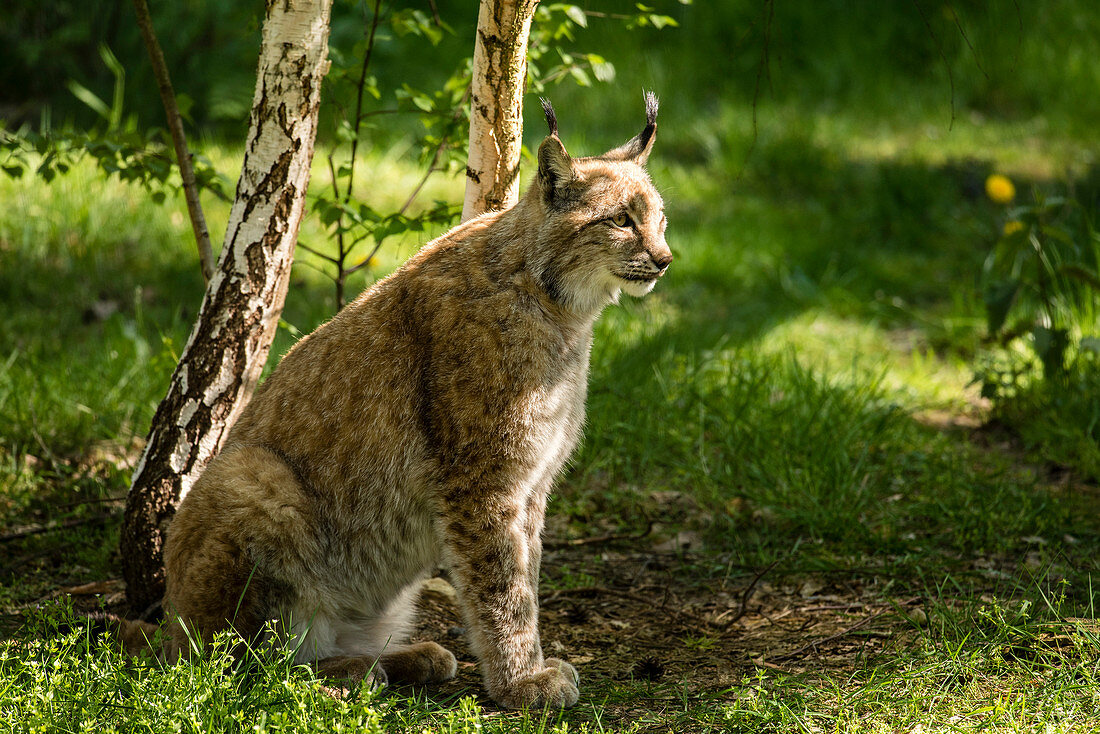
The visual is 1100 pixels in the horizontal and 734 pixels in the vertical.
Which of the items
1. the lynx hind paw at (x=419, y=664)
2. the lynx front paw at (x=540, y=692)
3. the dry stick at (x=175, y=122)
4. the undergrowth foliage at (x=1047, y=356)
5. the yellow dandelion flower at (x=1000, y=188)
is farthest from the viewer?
the yellow dandelion flower at (x=1000, y=188)

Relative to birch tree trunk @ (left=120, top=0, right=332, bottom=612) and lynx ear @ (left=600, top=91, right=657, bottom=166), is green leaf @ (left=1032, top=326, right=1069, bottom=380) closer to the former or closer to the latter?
lynx ear @ (left=600, top=91, right=657, bottom=166)

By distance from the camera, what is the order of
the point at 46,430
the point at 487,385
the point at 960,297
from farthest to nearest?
the point at 960,297
the point at 46,430
the point at 487,385

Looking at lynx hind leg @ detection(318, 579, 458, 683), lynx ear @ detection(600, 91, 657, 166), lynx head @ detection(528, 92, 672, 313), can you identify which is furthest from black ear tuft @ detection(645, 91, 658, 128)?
lynx hind leg @ detection(318, 579, 458, 683)

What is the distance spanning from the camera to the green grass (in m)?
2.69

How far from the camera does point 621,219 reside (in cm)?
306

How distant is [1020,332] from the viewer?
4.77m

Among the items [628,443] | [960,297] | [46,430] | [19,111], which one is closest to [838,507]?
[628,443]

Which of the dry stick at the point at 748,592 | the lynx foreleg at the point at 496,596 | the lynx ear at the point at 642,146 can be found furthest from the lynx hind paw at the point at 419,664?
the lynx ear at the point at 642,146

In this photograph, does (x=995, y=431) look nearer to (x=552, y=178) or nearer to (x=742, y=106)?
(x=552, y=178)

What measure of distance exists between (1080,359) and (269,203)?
370cm

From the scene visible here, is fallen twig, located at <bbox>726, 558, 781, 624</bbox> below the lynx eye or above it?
below

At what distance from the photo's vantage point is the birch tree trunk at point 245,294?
3189 millimetres

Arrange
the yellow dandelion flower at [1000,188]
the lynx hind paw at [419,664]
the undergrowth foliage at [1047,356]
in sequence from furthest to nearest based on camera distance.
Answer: the yellow dandelion flower at [1000,188] < the undergrowth foliage at [1047,356] < the lynx hind paw at [419,664]

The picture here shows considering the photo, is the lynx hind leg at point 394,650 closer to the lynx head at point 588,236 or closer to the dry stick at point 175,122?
the lynx head at point 588,236
